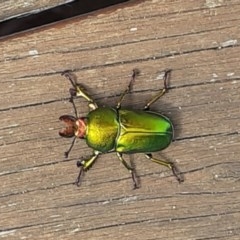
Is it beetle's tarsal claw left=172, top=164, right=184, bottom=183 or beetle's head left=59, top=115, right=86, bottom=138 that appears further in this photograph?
beetle's tarsal claw left=172, top=164, right=184, bottom=183

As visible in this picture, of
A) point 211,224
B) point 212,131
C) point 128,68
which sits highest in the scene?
point 128,68

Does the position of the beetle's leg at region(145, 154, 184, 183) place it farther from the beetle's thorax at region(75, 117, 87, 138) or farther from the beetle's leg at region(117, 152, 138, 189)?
the beetle's thorax at region(75, 117, 87, 138)

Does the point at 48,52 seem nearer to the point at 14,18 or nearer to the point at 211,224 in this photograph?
the point at 14,18

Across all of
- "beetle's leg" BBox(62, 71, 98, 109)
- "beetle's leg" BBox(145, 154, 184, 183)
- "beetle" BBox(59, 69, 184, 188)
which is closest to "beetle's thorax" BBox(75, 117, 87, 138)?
"beetle" BBox(59, 69, 184, 188)

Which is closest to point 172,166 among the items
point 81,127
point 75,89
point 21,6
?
point 81,127

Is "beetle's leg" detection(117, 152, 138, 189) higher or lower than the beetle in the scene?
lower

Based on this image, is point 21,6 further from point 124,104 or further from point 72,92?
point 124,104

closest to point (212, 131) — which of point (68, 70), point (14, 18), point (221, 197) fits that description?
point (221, 197)

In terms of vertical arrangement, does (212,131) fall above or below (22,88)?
below
